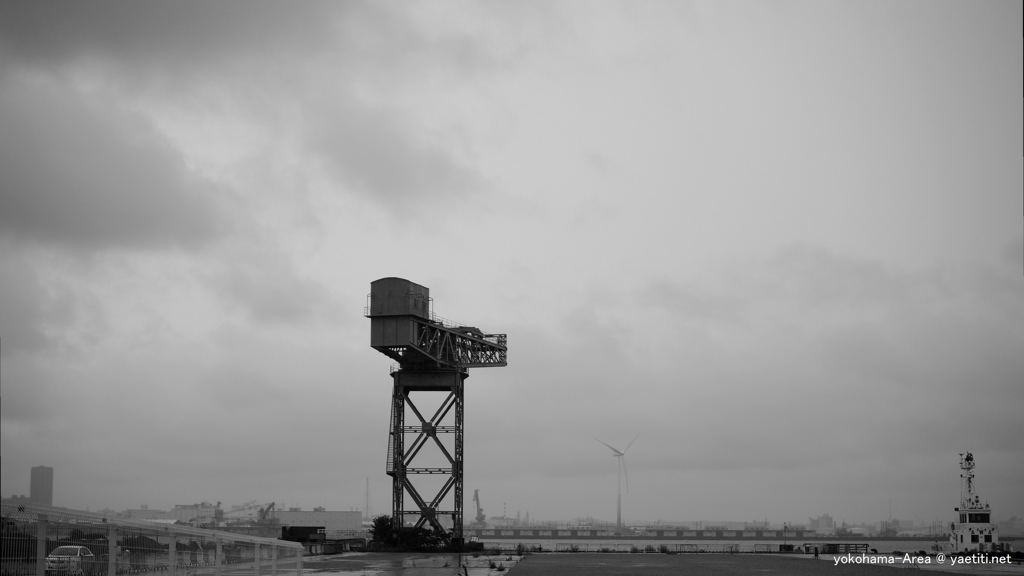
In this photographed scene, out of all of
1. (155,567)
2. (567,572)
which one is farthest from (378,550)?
(155,567)

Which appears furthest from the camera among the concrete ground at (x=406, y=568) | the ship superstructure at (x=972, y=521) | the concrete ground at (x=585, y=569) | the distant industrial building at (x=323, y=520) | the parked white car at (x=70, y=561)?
the distant industrial building at (x=323, y=520)

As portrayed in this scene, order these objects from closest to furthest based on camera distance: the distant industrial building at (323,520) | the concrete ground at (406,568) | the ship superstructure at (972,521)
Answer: the concrete ground at (406,568) < the ship superstructure at (972,521) < the distant industrial building at (323,520)

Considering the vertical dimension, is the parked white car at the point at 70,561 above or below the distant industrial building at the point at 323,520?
above

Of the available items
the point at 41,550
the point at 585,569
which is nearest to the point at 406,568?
the point at 585,569

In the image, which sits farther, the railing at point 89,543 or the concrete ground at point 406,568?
the concrete ground at point 406,568

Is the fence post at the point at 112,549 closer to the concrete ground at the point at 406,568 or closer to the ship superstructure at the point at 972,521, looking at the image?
the concrete ground at the point at 406,568

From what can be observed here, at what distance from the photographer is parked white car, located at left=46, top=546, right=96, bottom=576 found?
23922 millimetres

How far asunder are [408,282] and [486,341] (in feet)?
39.7

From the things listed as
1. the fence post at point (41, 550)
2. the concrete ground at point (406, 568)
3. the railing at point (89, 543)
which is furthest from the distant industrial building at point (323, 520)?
the fence post at point (41, 550)

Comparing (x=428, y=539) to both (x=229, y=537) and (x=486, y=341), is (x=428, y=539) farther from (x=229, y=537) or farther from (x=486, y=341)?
(x=229, y=537)

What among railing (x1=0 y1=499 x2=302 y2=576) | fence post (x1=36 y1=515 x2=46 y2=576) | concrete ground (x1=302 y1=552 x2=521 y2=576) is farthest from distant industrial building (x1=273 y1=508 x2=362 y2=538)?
fence post (x1=36 y1=515 x2=46 y2=576)

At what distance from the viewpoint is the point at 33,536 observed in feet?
75.0

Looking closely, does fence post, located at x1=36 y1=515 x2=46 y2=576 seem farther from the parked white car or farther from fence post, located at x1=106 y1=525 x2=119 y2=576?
fence post, located at x1=106 y1=525 x2=119 y2=576

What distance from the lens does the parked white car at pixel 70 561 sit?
78.5 feet
